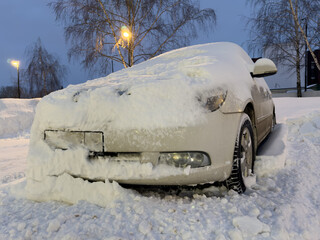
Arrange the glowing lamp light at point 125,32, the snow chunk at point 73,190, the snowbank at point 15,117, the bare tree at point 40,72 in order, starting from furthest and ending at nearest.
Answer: the bare tree at point 40,72, the glowing lamp light at point 125,32, the snowbank at point 15,117, the snow chunk at point 73,190

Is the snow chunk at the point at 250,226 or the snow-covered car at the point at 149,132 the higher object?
the snow-covered car at the point at 149,132

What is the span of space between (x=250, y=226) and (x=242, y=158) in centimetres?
70

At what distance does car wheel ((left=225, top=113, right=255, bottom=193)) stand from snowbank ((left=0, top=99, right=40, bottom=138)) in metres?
8.08

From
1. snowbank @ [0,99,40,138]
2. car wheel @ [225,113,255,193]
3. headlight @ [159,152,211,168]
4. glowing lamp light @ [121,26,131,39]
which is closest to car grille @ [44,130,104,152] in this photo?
headlight @ [159,152,211,168]

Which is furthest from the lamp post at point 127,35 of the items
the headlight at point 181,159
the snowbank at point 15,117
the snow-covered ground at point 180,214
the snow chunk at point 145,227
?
the snow chunk at point 145,227

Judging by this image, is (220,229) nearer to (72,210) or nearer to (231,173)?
(231,173)

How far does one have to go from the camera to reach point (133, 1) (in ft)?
44.1

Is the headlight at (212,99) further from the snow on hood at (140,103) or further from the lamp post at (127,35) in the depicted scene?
the lamp post at (127,35)

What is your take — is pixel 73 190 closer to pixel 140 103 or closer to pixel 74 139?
pixel 74 139

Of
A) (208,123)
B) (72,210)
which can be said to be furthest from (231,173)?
(72,210)

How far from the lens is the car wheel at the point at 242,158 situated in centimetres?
206

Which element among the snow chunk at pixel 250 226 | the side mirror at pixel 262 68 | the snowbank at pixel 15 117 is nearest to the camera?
the snow chunk at pixel 250 226

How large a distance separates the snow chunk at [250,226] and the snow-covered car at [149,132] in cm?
35

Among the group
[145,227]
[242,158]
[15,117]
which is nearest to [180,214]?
[145,227]
